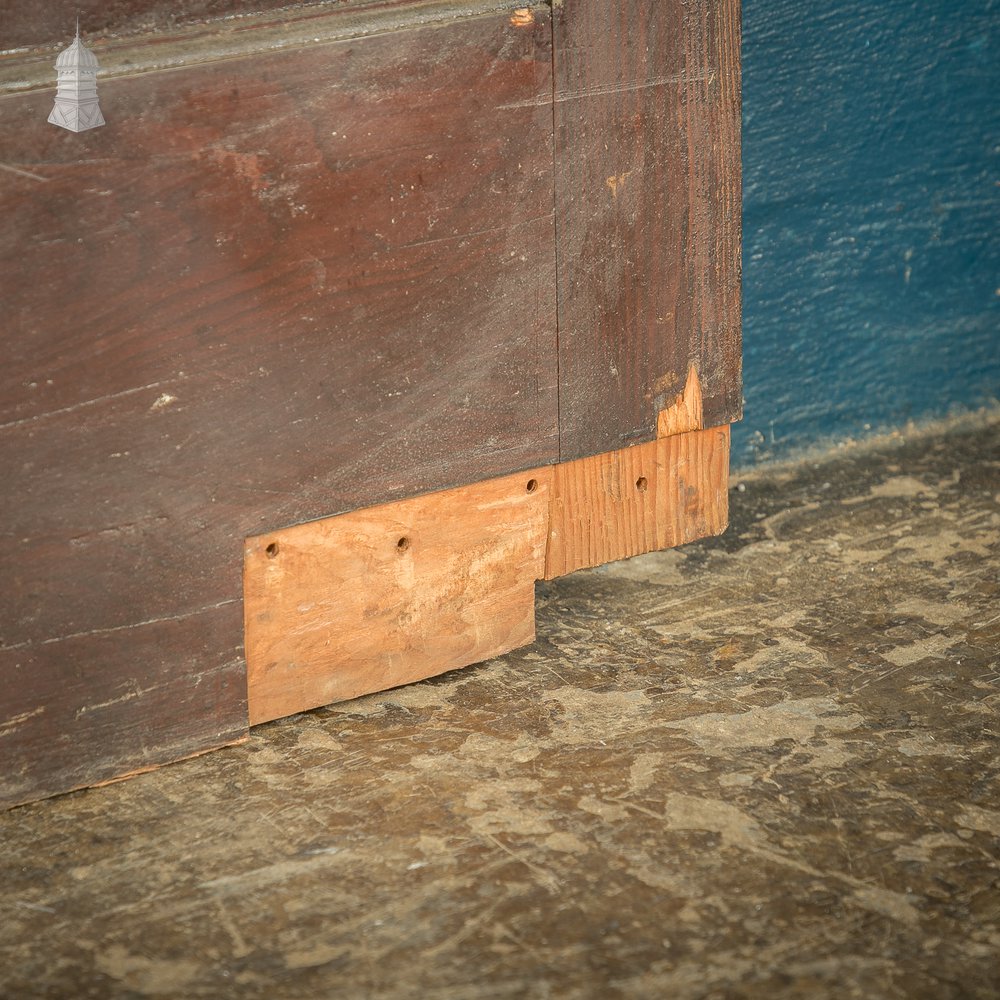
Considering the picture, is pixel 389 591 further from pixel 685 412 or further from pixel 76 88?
pixel 76 88

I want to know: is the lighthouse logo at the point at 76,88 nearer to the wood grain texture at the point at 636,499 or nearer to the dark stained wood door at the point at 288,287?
the dark stained wood door at the point at 288,287

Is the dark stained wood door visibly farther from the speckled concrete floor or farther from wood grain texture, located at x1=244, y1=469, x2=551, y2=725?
the speckled concrete floor

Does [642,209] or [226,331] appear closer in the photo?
[226,331]

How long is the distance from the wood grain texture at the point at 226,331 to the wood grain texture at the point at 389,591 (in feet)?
0.13

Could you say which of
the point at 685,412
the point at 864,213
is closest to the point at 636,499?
the point at 685,412

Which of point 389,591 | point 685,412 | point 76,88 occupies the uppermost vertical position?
point 76,88

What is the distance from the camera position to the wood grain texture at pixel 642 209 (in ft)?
5.98

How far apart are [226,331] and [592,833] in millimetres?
681

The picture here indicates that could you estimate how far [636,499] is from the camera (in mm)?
2057

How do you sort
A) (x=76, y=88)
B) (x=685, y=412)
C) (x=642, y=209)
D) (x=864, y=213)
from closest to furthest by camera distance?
(x=76, y=88) → (x=642, y=209) → (x=685, y=412) → (x=864, y=213)

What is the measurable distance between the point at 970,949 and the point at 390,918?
0.57 meters

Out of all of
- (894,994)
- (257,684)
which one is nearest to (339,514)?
(257,684)

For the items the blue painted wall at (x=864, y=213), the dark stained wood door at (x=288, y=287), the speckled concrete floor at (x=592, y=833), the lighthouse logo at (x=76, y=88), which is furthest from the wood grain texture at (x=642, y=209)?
the blue painted wall at (x=864, y=213)

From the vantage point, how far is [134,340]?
5.29 ft
